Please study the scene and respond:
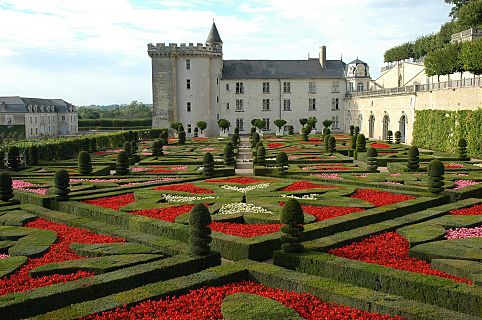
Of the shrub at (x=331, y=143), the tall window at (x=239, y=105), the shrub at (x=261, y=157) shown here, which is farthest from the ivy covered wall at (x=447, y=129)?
the tall window at (x=239, y=105)

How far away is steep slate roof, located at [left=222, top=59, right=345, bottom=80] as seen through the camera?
61.7 m

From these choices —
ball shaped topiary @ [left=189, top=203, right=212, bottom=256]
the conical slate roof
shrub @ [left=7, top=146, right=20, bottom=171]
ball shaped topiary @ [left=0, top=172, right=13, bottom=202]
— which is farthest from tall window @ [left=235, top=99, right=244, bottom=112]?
ball shaped topiary @ [left=189, top=203, right=212, bottom=256]

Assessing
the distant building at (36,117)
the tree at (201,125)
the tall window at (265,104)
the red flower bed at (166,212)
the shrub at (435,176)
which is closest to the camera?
the red flower bed at (166,212)

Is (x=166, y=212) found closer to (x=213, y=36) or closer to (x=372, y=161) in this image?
(x=372, y=161)

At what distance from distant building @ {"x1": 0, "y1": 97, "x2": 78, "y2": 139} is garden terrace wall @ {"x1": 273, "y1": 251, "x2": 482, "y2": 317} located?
2800 inches

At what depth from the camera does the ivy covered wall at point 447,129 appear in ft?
103

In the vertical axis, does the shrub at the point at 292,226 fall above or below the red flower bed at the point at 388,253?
above

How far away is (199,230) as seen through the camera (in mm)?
9688

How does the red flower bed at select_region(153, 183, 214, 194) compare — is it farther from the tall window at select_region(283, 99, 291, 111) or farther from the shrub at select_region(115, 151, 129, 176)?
the tall window at select_region(283, 99, 291, 111)

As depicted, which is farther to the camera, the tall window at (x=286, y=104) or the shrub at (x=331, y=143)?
the tall window at (x=286, y=104)

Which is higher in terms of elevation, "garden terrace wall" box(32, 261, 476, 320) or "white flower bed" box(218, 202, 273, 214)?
"white flower bed" box(218, 202, 273, 214)

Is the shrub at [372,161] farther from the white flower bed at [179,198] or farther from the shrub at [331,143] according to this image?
the white flower bed at [179,198]

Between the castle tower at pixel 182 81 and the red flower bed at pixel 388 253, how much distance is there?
48.9 metres

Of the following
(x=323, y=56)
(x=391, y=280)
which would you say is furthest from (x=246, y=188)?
(x=323, y=56)
